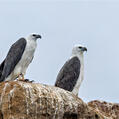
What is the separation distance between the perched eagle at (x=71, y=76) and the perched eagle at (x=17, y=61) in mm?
1478

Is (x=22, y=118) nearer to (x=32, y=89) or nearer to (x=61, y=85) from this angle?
(x=32, y=89)

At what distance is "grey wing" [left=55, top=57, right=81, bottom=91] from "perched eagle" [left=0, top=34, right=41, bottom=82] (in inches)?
58.4

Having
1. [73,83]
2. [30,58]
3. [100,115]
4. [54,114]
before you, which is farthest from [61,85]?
[54,114]

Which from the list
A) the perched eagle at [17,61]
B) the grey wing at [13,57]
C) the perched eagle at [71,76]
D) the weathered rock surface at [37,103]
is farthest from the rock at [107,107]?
the grey wing at [13,57]

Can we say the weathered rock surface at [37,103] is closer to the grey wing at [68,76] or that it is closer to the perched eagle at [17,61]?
the grey wing at [68,76]

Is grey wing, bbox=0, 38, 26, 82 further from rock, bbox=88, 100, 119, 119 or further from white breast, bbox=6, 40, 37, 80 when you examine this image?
rock, bbox=88, 100, 119, 119

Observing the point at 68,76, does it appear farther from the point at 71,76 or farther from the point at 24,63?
the point at 24,63

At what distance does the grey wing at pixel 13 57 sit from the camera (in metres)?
20.4

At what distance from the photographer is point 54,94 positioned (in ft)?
51.8

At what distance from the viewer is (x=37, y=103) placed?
15.3 meters

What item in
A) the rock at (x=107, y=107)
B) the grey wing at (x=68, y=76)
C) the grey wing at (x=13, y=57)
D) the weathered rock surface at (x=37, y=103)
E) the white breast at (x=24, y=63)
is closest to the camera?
the weathered rock surface at (x=37, y=103)

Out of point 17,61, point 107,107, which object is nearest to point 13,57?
point 17,61

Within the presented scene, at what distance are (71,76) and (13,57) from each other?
8.29 feet

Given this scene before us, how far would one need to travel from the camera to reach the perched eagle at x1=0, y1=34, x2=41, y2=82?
20395mm
